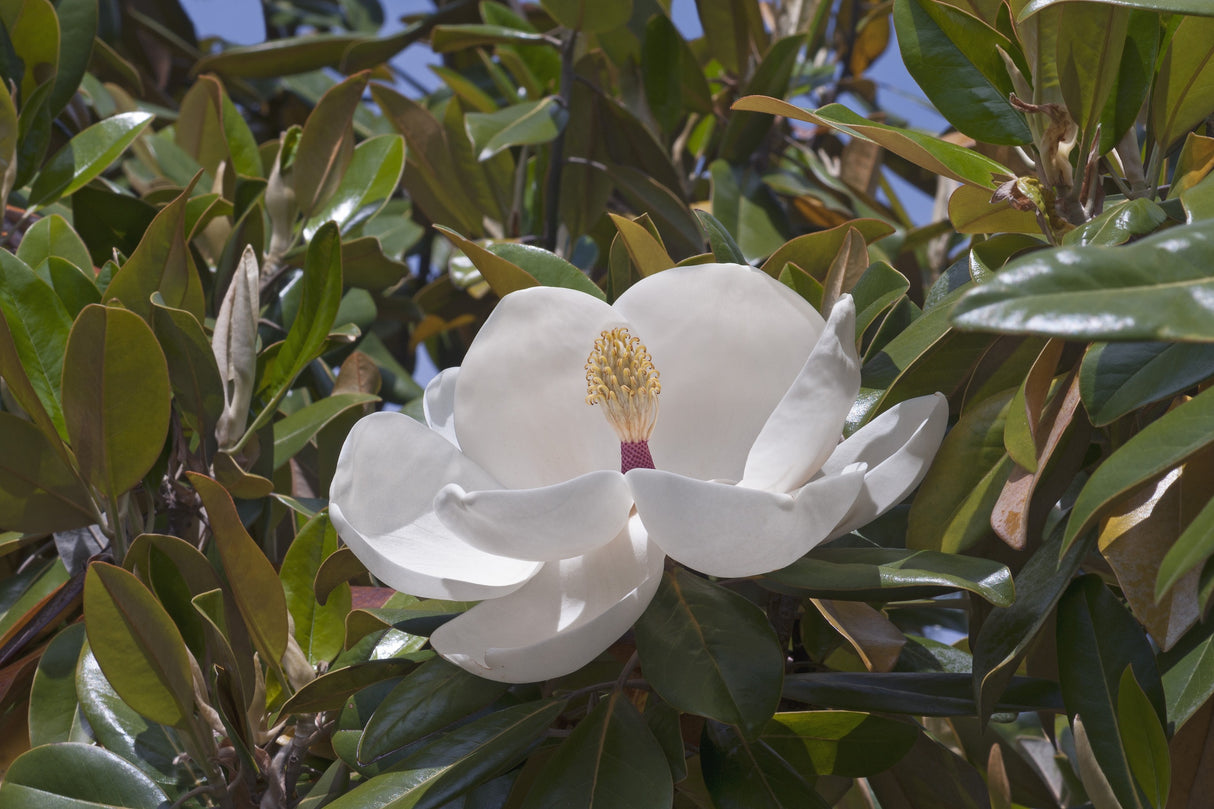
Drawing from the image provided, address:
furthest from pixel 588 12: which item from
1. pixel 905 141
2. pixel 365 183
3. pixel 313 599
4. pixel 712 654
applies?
pixel 712 654

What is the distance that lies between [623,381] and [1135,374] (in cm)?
40

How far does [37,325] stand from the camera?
1.16 meters

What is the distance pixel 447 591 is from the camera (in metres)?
0.80

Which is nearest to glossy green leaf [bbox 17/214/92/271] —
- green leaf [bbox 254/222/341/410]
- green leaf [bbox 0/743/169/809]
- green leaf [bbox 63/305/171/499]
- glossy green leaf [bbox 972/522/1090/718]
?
green leaf [bbox 254/222/341/410]

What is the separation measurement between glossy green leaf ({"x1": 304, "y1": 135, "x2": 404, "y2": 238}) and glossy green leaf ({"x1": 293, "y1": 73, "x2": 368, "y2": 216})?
0.05 meters

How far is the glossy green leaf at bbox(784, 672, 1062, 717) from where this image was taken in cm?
90

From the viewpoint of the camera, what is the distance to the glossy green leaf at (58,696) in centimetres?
114

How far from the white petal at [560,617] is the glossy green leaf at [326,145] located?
1090 mm

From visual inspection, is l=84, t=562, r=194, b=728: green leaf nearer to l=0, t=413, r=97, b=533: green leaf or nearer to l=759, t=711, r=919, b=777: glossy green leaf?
l=0, t=413, r=97, b=533: green leaf

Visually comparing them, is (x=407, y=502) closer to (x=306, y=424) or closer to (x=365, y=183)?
(x=306, y=424)

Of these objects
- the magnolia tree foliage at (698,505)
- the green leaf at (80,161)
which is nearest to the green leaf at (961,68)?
the magnolia tree foliage at (698,505)

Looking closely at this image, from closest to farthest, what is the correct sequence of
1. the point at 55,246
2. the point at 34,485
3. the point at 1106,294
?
the point at 1106,294
the point at 34,485
the point at 55,246

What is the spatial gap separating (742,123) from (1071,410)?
1535 mm

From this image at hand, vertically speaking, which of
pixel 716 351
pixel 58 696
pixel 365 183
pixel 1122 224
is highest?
pixel 1122 224
